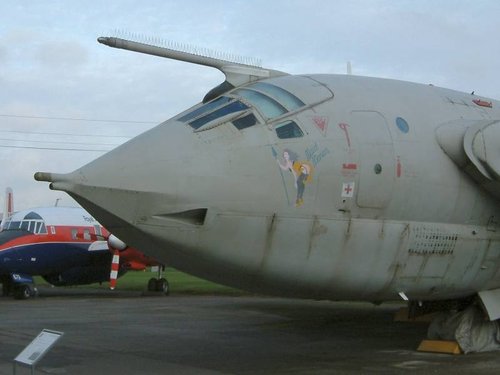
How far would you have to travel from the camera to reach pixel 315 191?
8094mm

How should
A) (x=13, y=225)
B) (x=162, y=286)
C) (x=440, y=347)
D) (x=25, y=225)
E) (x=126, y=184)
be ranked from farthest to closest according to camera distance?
1. (x=162, y=286)
2. (x=13, y=225)
3. (x=25, y=225)
4. (x=440, y=347)
5. (x=126, y=184)

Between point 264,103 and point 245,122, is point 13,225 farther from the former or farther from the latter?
point 245,122

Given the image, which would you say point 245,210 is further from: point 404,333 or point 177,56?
point 404,333

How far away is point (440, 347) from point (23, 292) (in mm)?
17681

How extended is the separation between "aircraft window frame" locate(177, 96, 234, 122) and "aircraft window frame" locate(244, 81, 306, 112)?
1.31 feet

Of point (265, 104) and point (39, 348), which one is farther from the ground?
point (265, 104)


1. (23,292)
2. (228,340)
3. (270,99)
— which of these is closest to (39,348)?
(270,99)

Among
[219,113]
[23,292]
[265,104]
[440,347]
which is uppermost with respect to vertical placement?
[265,104]

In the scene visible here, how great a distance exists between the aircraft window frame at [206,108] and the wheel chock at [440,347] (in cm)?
459

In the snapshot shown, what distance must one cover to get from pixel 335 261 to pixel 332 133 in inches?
55.8

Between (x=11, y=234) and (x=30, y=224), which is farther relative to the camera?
(x=30, y=224)

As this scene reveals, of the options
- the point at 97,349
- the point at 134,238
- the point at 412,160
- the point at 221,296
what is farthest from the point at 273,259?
the point at 221,296

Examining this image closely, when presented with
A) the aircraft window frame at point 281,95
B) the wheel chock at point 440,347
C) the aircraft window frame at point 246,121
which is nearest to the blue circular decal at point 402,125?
the aircraft window frame at point 281,95

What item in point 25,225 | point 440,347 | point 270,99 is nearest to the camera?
point 270,99
